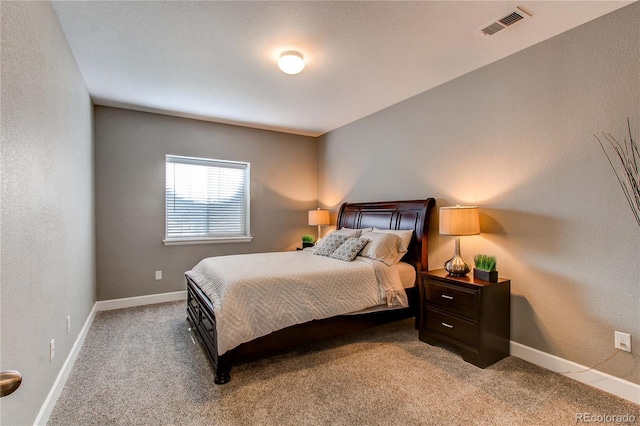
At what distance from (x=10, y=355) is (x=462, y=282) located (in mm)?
2862

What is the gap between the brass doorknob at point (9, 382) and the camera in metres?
0.61

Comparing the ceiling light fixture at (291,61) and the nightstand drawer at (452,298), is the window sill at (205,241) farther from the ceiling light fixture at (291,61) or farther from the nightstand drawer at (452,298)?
the nightstand drawer at (452,298)

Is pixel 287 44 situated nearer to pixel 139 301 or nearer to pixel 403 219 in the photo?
pixel 403 219

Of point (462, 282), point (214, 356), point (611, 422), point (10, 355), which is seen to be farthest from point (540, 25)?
point (10, 355)

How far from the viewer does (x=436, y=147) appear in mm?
3475

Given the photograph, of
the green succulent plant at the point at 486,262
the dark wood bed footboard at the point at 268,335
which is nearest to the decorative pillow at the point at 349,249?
the dark wood bed footboard at the point at 268,335

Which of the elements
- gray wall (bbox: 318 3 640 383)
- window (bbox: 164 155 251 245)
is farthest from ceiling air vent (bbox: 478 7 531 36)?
window (bbox: 164 155 251 245)

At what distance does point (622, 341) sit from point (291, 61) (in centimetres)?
325

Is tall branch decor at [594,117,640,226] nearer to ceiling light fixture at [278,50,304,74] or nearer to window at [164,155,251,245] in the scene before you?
ceiling light fixture at [278,50,304,74]

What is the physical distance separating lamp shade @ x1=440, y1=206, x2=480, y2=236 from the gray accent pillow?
1.29 meters

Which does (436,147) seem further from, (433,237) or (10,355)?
(10,355)

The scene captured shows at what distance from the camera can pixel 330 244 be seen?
3764 mm

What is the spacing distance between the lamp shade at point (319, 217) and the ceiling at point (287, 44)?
179 cm

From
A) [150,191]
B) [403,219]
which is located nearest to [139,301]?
[150,191]
